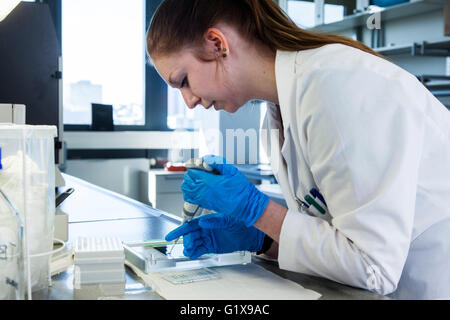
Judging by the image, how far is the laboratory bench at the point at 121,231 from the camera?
0.83 m

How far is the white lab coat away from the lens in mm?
824

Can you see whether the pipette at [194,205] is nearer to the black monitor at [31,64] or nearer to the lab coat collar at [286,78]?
the lab coat collar at [286,78]

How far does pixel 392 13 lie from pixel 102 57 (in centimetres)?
264

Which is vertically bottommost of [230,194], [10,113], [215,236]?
[215,236]

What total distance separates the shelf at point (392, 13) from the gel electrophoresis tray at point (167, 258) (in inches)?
93.7

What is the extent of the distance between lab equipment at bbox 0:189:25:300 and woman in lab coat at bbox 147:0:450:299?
0.37m

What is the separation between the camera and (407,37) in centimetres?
364

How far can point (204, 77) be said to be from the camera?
1.08 meters

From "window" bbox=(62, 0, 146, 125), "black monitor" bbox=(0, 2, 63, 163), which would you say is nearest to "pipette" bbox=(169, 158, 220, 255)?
"black monitor" bbox=(0, 2, 63, 163)

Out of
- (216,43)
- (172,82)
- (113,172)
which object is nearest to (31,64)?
(172,82)

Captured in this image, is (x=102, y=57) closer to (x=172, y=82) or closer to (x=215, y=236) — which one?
(x=172, y=82)

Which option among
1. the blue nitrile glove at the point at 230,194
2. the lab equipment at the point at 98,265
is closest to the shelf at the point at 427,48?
the blue nitrile glove at the point at 230,194

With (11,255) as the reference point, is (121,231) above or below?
below

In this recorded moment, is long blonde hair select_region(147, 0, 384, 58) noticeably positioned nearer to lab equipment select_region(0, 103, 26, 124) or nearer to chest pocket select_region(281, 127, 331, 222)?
chest pocket select_region(281, 127, 331, 222)
